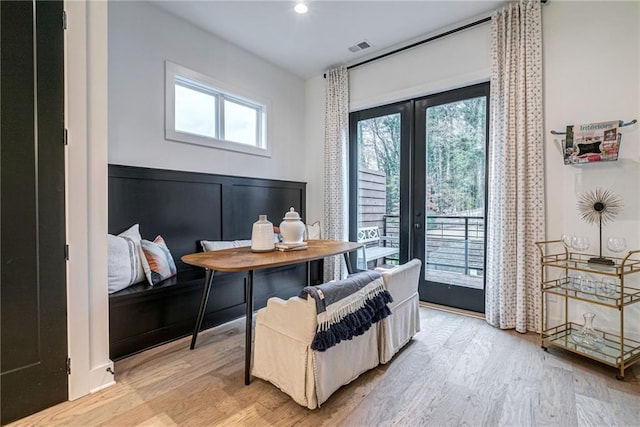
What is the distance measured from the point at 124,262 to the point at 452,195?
124 inches

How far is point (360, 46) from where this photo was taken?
3.47 metres

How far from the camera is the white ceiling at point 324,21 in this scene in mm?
2746

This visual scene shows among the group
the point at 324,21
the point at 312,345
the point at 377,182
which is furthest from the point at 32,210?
the point at 377,182

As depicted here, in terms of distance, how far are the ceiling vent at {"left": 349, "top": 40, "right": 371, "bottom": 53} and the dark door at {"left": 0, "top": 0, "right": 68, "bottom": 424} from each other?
2724 millimetres

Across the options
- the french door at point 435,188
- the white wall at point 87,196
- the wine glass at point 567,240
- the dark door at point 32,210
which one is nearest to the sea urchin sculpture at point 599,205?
the wine glass at point 567,240

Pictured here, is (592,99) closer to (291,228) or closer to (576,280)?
(576,280)

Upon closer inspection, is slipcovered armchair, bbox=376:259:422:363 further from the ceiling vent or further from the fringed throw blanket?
the ceiling vent

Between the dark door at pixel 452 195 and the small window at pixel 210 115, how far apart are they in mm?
2009

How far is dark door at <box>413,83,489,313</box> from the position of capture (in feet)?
10.1

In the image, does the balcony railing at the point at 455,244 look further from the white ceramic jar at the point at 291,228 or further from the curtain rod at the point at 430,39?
the curtain rod at the point at 430,39

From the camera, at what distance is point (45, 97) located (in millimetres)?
1598

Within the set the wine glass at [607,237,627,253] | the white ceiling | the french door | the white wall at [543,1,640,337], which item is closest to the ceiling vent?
the white ceiling

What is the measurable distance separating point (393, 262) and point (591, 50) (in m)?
2.66

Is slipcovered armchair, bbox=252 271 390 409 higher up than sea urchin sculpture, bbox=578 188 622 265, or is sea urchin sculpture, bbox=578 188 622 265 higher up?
sea urchin sculpture, bbox=578 188 622 265
